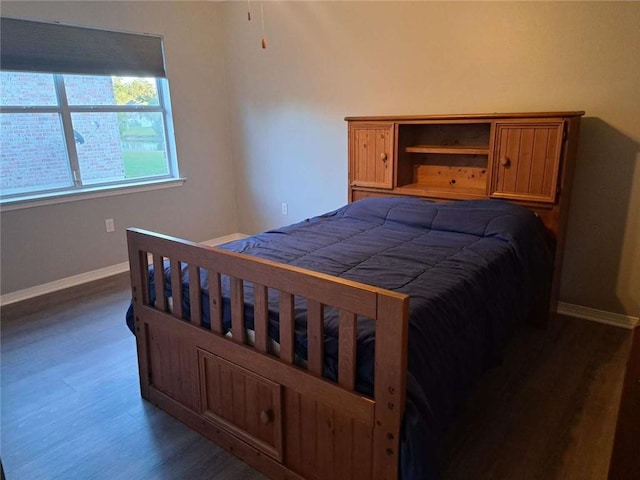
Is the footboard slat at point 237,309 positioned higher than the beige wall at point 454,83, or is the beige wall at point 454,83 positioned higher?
the beige wall at point 454,83

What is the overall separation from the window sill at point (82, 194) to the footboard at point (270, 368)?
1.92m

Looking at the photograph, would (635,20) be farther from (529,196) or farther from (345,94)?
(345,94)

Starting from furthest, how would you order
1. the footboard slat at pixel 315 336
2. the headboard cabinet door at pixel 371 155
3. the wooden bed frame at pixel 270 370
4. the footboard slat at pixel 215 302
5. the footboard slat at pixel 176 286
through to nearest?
the headboard cabinet door at pixel 371 155 → the footboard slat at pixel 176 286 → the footboard slat at pixel 215 302 → the footboard slat at pixel 315 336 → the wooden bed frame at pixel 270 370

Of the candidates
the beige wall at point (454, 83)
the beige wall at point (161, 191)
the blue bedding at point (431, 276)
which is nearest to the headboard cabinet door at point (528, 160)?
the blue bedding at point (431, 276)

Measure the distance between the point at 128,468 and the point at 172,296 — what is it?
2.26 feet

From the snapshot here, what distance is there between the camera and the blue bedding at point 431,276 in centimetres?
138

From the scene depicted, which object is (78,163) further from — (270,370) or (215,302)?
(270,370)

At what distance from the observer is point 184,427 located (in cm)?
199

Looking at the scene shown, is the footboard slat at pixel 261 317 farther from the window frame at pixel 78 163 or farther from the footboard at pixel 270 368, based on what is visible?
the window frame at pixel 78 163

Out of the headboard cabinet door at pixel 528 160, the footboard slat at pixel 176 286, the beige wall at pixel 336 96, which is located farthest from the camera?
the beige wall at pixel 336 96

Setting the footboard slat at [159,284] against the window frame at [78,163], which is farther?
the window frame at [78,163]

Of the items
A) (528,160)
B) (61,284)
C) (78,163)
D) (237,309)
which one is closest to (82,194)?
(78,163)

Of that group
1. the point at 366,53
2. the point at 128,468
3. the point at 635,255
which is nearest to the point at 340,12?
the point at 366,53

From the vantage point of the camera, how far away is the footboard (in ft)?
4.25
